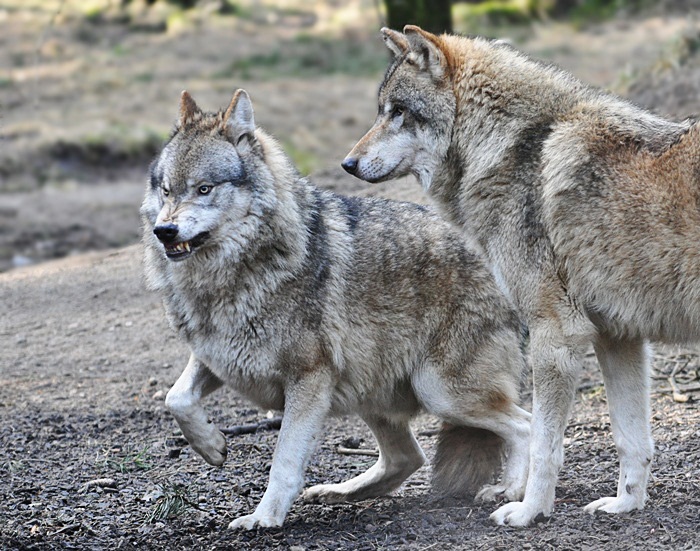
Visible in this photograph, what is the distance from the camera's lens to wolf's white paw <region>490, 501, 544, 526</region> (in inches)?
197

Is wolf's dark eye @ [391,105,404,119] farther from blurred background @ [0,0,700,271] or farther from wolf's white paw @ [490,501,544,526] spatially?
blurred background @ [0,0,700,271]

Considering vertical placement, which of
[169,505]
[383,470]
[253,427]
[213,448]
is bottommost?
[253,427]

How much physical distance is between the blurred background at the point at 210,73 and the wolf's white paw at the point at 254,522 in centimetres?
482

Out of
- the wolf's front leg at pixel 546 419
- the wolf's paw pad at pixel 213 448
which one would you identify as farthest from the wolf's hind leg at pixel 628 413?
the wolf's paw pad at pixel 213 448

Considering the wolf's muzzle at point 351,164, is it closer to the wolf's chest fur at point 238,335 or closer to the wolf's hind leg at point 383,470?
the wolf's chest fur at point 238,335

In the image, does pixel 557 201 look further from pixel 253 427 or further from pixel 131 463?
pixel 131 463

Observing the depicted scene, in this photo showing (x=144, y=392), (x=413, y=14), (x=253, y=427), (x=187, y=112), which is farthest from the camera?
(x=413, y=14)

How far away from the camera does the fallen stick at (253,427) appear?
6.98m

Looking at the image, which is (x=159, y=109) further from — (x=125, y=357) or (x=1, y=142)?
(x=125, y=357)

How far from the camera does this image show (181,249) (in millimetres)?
5430

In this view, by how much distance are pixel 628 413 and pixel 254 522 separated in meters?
2.00

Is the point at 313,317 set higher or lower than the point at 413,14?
lower

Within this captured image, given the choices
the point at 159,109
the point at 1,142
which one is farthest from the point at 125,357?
the point at 159,109

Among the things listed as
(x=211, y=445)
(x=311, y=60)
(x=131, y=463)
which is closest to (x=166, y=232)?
(x=211, y=445)
